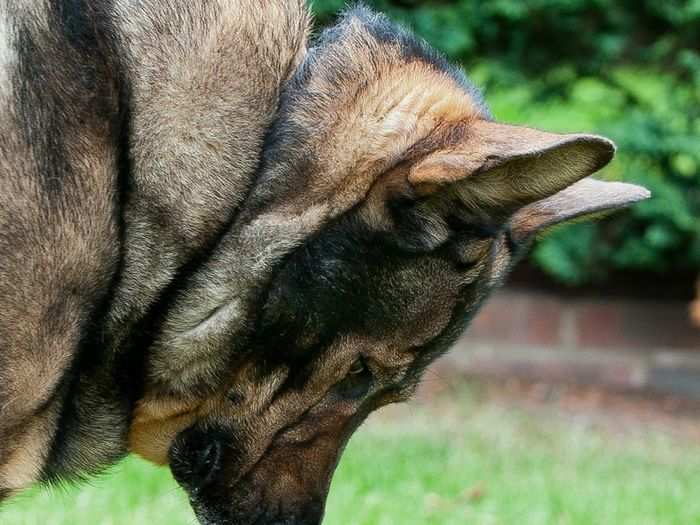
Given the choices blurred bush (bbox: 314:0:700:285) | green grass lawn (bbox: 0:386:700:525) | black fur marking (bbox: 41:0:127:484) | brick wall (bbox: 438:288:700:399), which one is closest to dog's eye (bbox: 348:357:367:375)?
black fur marking (bbox: 41:0:127:484)

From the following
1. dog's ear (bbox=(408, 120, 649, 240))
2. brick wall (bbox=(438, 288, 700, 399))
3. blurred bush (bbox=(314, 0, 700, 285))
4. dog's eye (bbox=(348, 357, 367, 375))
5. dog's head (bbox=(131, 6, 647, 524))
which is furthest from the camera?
brick wall (bbox=(438, 288, 700, 399))

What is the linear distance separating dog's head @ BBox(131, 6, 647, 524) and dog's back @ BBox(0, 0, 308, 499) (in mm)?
105

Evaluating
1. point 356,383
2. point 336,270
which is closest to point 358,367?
point 356,383

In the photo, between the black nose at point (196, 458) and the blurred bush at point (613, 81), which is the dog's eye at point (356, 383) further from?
the blurred bush at point (613, 81)

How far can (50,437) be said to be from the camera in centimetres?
297

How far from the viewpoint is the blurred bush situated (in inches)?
275

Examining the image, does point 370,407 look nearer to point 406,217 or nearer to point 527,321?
point 406,217

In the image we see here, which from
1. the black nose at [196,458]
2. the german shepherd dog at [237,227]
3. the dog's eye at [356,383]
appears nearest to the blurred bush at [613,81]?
the german shepherd dog at [237,227]

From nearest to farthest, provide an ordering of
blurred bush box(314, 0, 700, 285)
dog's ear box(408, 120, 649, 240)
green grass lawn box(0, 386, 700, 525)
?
dog's ear box(408, 120, 649, 240) → green grass lawn box(0, 386, 700, 525) → blurred bush box(314, 0, 700, 285)

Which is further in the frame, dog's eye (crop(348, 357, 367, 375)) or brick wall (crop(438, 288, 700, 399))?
brick wall (crop(438, 288, 700, 399))

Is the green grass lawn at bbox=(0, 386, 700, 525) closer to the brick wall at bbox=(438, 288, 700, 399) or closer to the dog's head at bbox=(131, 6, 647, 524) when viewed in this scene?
the brick wall at bbox=(438, 288, 700, 399)

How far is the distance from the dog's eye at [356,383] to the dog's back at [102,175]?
20.9 inches

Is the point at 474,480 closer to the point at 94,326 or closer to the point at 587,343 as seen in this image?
the point at 587,343

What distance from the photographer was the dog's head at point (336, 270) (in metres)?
3.05
